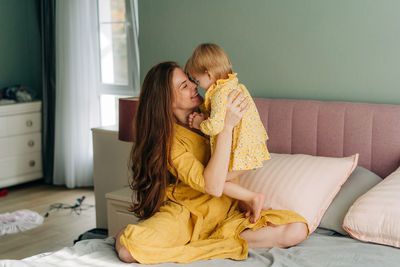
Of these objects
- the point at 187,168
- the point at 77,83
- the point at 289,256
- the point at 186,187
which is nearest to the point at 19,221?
the point at 77,83

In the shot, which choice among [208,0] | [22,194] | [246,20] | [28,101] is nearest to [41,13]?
[28,101]

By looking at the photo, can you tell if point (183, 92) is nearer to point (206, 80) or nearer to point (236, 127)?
point (206, 80)

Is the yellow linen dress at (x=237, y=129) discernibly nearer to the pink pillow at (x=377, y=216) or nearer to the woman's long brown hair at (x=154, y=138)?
the woman's long brown hair at (x=154, y=138)

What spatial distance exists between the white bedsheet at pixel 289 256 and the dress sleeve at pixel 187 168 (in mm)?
327

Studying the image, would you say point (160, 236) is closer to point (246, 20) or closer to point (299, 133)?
point (299, 133)

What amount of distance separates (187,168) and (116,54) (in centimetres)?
250

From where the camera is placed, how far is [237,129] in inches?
76.4

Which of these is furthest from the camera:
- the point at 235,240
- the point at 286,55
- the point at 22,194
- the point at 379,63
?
the point at 22,194

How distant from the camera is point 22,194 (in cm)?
419

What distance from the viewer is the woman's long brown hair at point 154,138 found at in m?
1.92

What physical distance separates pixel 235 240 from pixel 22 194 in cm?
291

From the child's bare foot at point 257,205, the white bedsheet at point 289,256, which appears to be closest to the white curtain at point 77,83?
the white bedsheet at point 289,256

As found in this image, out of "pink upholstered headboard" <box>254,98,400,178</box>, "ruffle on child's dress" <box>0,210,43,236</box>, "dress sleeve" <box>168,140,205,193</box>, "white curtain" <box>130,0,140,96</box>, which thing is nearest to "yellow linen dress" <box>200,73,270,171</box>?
"dress sleeve" <box>168,140,205,193</box>

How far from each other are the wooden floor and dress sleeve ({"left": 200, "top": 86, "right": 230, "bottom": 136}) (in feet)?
5.28
